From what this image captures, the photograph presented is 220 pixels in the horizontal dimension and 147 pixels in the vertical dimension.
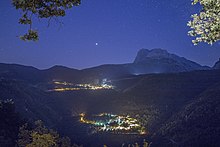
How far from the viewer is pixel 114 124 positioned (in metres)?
102

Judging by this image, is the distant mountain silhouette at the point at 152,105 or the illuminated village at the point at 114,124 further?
the illuminated village at the point at 114,124

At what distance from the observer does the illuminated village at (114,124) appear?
92.8m

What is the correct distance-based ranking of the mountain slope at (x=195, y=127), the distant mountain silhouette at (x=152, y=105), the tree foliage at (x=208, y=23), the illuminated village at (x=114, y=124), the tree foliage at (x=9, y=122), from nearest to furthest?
the tree foliage at (x=208, y=23), the tree foliage at (x=9, y=122), the mountain slope at (x=195, y=127), the distant mountain silhouette at (x=152, y=105), the illuminated village at (x=114, y=124)

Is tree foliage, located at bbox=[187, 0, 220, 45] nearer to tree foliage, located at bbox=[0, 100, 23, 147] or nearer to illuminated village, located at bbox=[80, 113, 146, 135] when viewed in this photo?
tree foliage, located at bbox=[0, 100, 23, 147]

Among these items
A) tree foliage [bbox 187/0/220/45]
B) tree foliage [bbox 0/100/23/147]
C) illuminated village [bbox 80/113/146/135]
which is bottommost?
illuminated village [bbox 80/113/146/135]

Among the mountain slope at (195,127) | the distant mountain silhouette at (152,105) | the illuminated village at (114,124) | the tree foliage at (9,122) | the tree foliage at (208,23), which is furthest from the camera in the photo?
the illuminated village at (114,124)

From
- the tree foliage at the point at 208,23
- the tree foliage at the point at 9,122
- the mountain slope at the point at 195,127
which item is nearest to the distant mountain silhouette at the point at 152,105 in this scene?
the mountain slope at the point at 195,127

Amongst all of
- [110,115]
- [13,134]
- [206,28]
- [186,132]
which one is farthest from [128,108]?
[206,28]

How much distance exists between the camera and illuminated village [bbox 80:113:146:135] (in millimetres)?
92812

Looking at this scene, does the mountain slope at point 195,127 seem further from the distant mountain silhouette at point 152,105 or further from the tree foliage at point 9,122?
the tree foliage at point 9,122

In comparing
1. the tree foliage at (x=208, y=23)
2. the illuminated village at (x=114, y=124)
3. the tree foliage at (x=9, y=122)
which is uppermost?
the tree foliage at (x=208, y=23)

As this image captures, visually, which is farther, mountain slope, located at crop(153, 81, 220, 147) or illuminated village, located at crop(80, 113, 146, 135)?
illuminated village, located at crop(80, 113, 146, 135)

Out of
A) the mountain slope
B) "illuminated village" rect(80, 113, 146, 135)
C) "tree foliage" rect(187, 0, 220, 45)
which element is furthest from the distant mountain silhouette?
"tree foliage" rect(187, 0, 220, 45)

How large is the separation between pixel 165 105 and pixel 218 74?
40.4m
